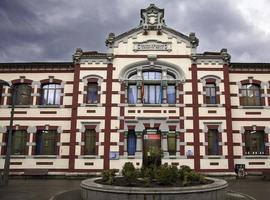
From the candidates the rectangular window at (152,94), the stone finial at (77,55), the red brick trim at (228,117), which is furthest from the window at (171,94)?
the stone finial at (77,55)

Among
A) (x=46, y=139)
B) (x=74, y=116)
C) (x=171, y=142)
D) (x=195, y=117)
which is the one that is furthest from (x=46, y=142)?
(x=195, y=117)

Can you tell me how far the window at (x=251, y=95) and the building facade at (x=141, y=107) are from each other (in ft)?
0.30

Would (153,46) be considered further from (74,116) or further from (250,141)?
(250,141)

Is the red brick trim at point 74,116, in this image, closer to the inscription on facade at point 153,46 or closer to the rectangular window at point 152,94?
the inscription on facade at point 153,46

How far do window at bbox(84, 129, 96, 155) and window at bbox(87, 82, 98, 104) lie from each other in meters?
2.69

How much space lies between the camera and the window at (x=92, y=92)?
25142mm

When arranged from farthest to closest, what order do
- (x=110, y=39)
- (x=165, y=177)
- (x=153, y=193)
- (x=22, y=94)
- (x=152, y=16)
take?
1. (x=152, y=16)
2. (x=22, y=94)
3. (x=110, y=39)
4. (x=165, y=177)
5. (x=153, y=193)

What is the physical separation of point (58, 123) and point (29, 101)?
3.50 m

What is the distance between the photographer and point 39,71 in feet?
85.8

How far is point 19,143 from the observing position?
81.5ft

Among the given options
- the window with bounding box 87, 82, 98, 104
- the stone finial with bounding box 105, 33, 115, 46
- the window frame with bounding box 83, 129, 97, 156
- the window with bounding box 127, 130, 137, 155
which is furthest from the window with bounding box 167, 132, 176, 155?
the stone finial with bounding box 105, 33, 115, 46

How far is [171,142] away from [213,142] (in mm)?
3665

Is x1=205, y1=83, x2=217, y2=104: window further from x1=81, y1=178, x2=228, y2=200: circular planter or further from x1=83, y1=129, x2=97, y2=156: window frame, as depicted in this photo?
x1=81, y1=178, x2=228, y2=200: circular planter

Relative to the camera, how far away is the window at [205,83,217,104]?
24.9 m
